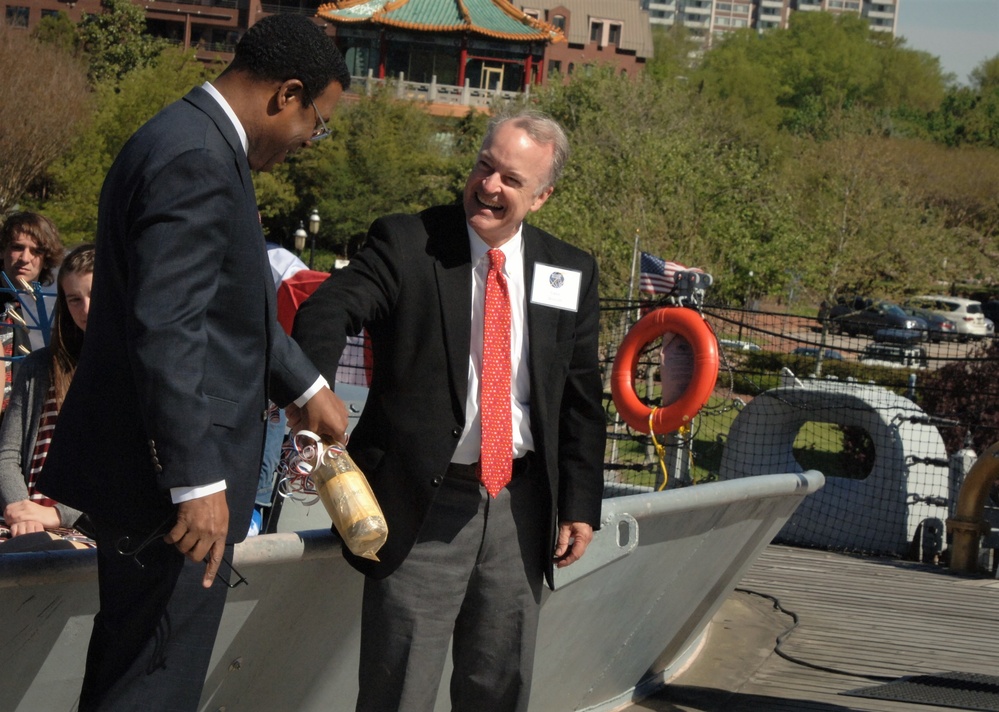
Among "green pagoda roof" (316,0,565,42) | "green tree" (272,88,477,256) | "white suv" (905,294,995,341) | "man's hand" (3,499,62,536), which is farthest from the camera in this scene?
"green pagoda roof" (316,0,565,42)

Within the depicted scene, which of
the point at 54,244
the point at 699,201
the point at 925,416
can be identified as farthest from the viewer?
the point at 699,201

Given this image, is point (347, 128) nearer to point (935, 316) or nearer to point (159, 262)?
point (935, 316)

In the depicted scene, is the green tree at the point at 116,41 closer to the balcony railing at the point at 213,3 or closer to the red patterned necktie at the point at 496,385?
the balcony railing at the point at 213,3

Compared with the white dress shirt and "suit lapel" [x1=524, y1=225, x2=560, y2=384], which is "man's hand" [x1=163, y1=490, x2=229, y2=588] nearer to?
the white dress shirt

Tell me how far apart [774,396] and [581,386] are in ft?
22.4

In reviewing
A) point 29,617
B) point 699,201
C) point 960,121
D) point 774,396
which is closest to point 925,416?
point 774,396

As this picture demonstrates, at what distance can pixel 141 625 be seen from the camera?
240 centimetres

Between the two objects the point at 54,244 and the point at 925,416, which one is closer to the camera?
the point at 54,244

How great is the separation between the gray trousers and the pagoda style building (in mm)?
58593

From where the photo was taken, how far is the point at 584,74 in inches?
1500

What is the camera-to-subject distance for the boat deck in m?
5.02

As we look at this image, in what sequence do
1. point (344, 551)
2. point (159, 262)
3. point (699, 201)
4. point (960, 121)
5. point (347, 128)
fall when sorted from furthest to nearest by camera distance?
point (960, 121), point (347, 128), point (699, 201), point (344, 551), point (159, 262)

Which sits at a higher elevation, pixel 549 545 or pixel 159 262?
pixel 159 262

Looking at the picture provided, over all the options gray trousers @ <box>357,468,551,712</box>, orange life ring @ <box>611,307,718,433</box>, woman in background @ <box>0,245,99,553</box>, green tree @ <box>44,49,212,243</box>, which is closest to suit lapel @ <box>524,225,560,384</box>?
gray trousers @ <box>357,468,551,712</box>
